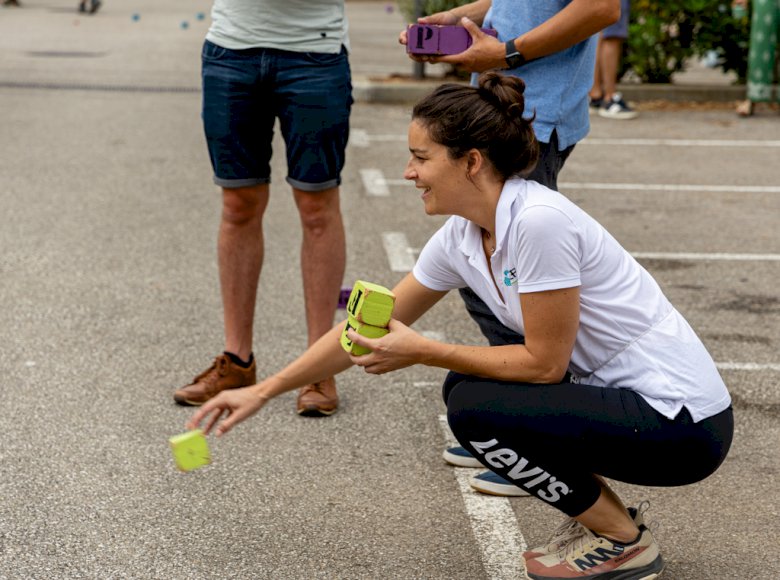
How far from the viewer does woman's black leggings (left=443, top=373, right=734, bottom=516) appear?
8.80 ft

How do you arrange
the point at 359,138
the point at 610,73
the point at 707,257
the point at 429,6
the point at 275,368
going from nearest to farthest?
1. the point at 275,368
2. the point at 707,257
3. the point at 359,138
4. the point at 610,73
5. the point at 429,6

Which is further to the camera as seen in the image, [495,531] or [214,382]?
[214,382]

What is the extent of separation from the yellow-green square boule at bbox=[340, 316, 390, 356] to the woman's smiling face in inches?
12.6

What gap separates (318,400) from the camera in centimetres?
395

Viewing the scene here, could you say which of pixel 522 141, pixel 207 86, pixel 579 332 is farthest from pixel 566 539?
pixel 207 86

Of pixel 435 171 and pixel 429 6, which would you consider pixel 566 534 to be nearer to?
pixel 435 171

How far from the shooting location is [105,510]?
3.26m

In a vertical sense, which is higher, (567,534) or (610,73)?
(567,534)

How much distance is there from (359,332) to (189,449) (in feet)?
1.61

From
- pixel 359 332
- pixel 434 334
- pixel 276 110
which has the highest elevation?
pixel 276 110

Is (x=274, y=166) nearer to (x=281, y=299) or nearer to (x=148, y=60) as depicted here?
(x=281, y=299)

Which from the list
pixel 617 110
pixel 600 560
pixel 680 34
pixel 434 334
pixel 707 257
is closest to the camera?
pixel 600 560

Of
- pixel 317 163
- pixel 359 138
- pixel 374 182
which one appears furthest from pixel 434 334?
pixel 359 138

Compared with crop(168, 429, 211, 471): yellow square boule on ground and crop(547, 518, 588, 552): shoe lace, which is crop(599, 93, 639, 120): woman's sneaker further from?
crop(168, 429, 211, 471): yellow square boule on ground
